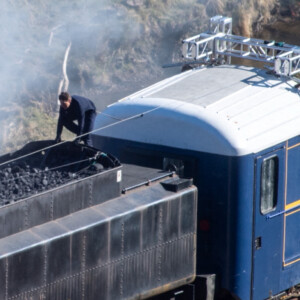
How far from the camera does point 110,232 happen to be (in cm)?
802

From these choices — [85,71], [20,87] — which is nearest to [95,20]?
[85,71]

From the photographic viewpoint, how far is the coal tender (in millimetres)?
7422

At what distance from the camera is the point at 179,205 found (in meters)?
8.59

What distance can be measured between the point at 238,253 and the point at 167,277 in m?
0.90

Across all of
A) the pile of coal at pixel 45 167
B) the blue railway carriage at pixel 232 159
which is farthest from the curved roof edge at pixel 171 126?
the pile of coal at pixel 45 167

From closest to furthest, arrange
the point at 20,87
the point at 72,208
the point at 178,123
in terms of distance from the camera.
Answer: the point at 72,208 < the point at 178,123 < the point at 20,87

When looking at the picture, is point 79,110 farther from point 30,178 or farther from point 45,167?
point 30,178

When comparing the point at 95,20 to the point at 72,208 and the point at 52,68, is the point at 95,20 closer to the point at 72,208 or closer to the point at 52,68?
the point at 52,68

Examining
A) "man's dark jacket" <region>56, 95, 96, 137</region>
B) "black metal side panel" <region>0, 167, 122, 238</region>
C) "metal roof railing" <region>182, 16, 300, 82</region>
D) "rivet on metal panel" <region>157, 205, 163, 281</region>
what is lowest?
"rivet on metal panel" <region>157, 205, 163, 281</region>

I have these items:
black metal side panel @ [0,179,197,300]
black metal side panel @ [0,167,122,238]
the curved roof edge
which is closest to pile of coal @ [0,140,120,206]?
black metal side panel @ [0,167,122,238]

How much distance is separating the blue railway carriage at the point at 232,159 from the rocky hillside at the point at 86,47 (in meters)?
7.19

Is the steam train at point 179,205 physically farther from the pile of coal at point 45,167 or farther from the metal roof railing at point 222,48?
the metal roof railing at point 222,48

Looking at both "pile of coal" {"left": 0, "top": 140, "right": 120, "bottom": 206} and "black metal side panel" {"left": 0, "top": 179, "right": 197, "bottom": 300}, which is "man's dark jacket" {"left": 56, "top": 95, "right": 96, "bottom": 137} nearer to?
"pile of coal" {"left": 0, "top": 140, "right": 120, "bottom": 206}

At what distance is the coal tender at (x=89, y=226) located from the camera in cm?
742
